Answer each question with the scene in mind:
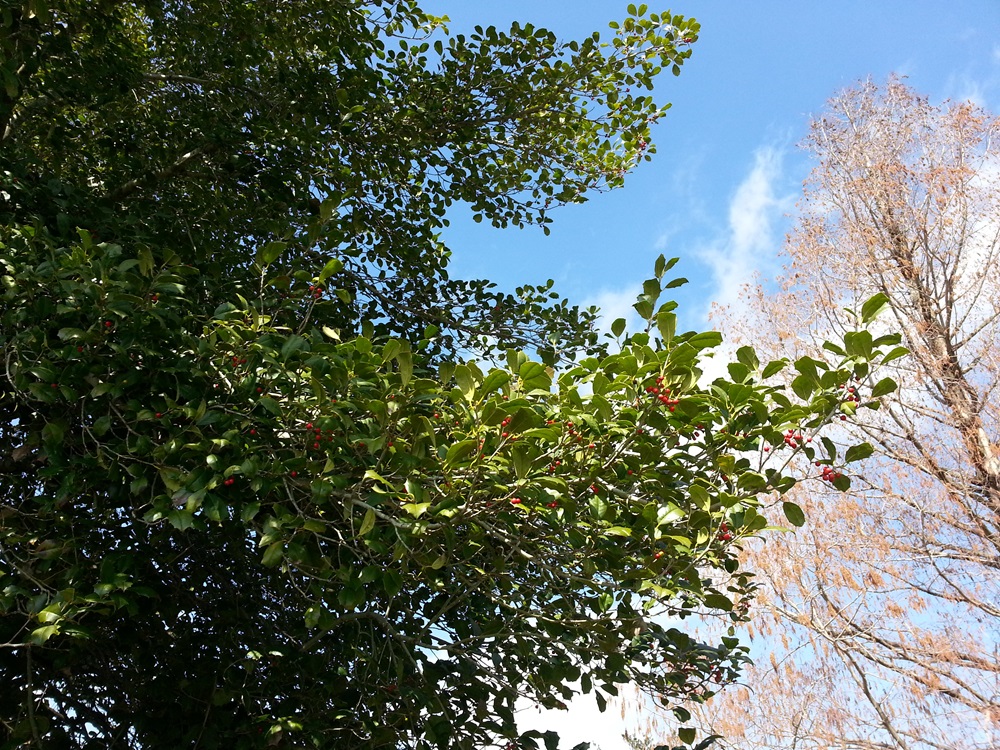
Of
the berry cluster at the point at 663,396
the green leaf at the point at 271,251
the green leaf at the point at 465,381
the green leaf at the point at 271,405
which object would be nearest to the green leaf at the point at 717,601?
the berry cluster at the point at 663,396

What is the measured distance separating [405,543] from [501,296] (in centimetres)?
324

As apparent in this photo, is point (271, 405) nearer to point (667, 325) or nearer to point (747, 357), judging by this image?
point (667, 325)

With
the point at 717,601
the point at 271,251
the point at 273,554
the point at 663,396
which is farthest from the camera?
the point at 271,251

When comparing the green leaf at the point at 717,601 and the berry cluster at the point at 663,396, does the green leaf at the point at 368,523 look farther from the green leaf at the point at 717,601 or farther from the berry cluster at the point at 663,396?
the green leaf at the point at 717,601

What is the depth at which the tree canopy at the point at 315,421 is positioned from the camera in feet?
7.57

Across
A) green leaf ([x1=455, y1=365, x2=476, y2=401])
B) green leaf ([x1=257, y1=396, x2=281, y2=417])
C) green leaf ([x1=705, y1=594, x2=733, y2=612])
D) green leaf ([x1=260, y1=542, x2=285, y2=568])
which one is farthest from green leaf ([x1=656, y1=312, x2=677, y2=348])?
green leaf ([x1=260, y1=542, x2=285, y2=568])

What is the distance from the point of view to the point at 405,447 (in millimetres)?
2361

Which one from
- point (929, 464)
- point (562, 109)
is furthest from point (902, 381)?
point (562, 109)

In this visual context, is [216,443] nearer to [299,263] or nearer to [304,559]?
[304,559]

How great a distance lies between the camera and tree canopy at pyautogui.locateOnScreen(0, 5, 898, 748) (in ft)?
7.57

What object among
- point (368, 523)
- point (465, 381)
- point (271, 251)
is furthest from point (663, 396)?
point (271, 251)

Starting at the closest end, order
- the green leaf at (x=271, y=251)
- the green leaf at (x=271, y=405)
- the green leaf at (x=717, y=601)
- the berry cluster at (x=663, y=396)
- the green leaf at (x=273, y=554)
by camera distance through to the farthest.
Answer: the berry cluster at (x=663, y=396), the green leaf at (x=273, y=554), the green leaf at (x=271, y=405), the green leaf at (x=717, y=601), the green leaf at (x=271, y=251)

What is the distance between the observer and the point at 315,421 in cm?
253

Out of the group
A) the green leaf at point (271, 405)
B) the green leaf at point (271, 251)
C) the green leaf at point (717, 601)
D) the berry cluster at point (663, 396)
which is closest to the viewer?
the berry cluster at point (663, 396)
